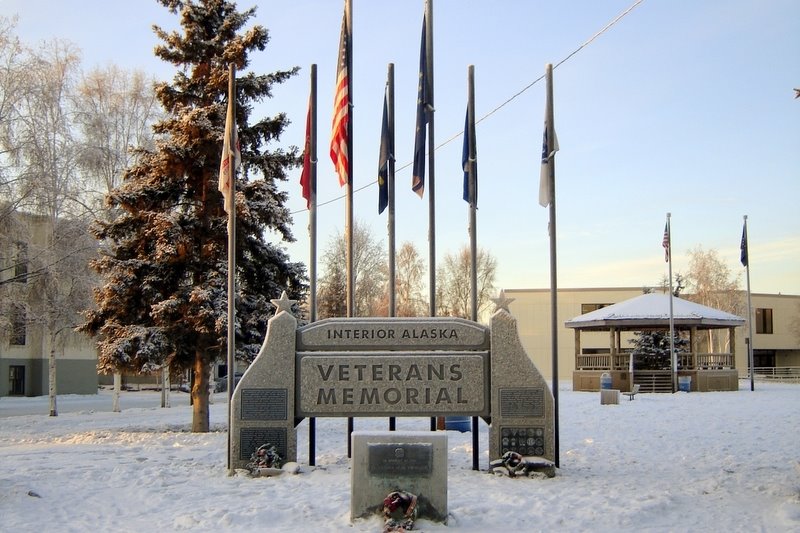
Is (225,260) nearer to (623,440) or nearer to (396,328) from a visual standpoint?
(396,328)

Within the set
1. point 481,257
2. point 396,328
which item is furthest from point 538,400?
point 481,257

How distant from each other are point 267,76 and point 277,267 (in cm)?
449

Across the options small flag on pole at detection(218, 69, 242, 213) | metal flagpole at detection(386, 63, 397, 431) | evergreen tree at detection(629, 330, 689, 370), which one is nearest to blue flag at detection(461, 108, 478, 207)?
metal flagpole at detection(386, 63, 397, 431)

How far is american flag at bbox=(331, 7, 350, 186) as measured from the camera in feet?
45.5

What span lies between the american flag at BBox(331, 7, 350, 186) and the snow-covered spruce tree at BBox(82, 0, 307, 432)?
4.35 m

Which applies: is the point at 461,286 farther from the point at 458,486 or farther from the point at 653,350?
the point at 458,486

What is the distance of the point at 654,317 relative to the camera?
34625mm

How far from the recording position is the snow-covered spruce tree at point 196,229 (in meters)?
17.8

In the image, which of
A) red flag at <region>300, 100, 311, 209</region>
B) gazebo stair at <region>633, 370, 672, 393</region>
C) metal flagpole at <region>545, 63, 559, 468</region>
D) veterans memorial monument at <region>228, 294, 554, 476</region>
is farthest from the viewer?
gazebo stair at <region>633, 370, 672, 393</region>

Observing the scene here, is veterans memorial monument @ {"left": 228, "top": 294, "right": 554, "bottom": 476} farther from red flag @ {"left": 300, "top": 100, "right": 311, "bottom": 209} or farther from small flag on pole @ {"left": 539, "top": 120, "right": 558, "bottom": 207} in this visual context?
red flag @ {"left": 300, "top": 100, "right": 311, "bottom": 209}

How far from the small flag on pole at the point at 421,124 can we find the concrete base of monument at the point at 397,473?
6260mm

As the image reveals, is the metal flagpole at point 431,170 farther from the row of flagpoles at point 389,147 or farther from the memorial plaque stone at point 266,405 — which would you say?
the memorial plaque stone at point 266,405

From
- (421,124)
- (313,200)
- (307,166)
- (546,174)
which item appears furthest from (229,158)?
(546,174)

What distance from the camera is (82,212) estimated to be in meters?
27.7
